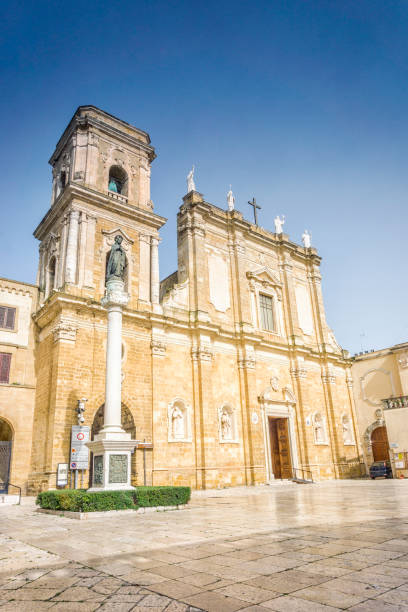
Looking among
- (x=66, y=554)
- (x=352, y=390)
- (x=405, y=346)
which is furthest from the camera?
(x=352, y=390)

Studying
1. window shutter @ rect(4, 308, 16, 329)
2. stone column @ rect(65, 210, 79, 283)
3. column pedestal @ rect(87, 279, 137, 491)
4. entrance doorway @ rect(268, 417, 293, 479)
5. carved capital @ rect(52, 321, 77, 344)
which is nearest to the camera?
column pedestal @ rect(87, 279, 137, 491)

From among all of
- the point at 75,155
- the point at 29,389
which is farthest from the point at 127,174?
the point at 29,389

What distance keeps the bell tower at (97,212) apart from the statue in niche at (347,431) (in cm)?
1627

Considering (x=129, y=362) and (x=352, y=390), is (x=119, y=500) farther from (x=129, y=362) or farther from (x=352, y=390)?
(x=352, y=390)

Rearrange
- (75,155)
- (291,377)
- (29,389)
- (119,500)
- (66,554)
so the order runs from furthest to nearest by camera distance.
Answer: (291,377) → (75,155) → (29,389) → (119,500) → (66,554)

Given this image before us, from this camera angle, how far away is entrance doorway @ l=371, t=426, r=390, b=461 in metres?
29.1

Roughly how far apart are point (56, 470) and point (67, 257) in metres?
8.93

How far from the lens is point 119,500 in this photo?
11.4 m

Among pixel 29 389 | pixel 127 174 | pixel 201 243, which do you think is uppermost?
pixel 127 174

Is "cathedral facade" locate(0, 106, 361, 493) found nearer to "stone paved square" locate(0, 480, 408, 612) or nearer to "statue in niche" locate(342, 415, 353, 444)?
"statue in niche" locate(342, 415, 353, 444)

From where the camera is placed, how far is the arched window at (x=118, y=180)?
23766 mm

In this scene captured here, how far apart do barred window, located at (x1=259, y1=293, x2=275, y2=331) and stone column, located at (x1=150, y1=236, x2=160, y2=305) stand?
7781 millimetres

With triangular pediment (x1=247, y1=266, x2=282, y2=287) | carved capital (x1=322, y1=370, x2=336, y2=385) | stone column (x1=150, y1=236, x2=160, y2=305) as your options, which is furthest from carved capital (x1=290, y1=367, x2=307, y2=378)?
stone column (x1=150, y1=236, x2=160, y2=305)

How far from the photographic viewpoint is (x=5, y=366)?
19297mm
